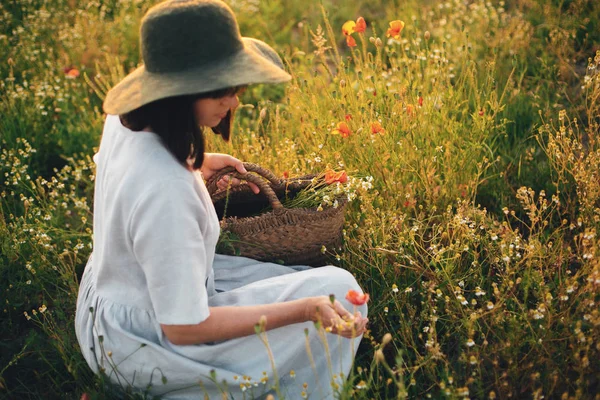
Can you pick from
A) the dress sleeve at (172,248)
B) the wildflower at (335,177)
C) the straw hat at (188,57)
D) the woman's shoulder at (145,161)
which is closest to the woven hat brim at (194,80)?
the straw hat at (188,57)

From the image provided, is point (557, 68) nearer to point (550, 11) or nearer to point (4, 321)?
point (550, 11)

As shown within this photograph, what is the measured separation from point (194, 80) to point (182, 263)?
1.58 feet

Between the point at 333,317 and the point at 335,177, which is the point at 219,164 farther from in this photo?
the point at 333,317

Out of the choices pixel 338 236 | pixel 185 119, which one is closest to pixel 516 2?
pixel 338 236

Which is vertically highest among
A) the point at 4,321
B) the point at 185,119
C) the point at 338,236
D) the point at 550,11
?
the point at 185,119

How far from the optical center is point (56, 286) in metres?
2.68

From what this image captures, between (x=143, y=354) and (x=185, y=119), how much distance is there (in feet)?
2.38

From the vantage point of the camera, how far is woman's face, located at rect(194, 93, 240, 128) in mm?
1771

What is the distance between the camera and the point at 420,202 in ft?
9.63

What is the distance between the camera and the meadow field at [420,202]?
2102 millimetres

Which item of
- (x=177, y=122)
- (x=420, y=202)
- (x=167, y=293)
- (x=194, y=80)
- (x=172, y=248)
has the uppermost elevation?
(x=194, y=80)

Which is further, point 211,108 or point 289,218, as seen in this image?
point 289,218

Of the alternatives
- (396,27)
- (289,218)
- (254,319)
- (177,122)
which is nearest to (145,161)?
(177,122)

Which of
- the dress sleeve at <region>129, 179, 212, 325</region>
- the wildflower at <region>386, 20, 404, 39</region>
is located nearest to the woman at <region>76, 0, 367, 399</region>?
the dress sleeve at <region>129, 179, 212, 325</region>
